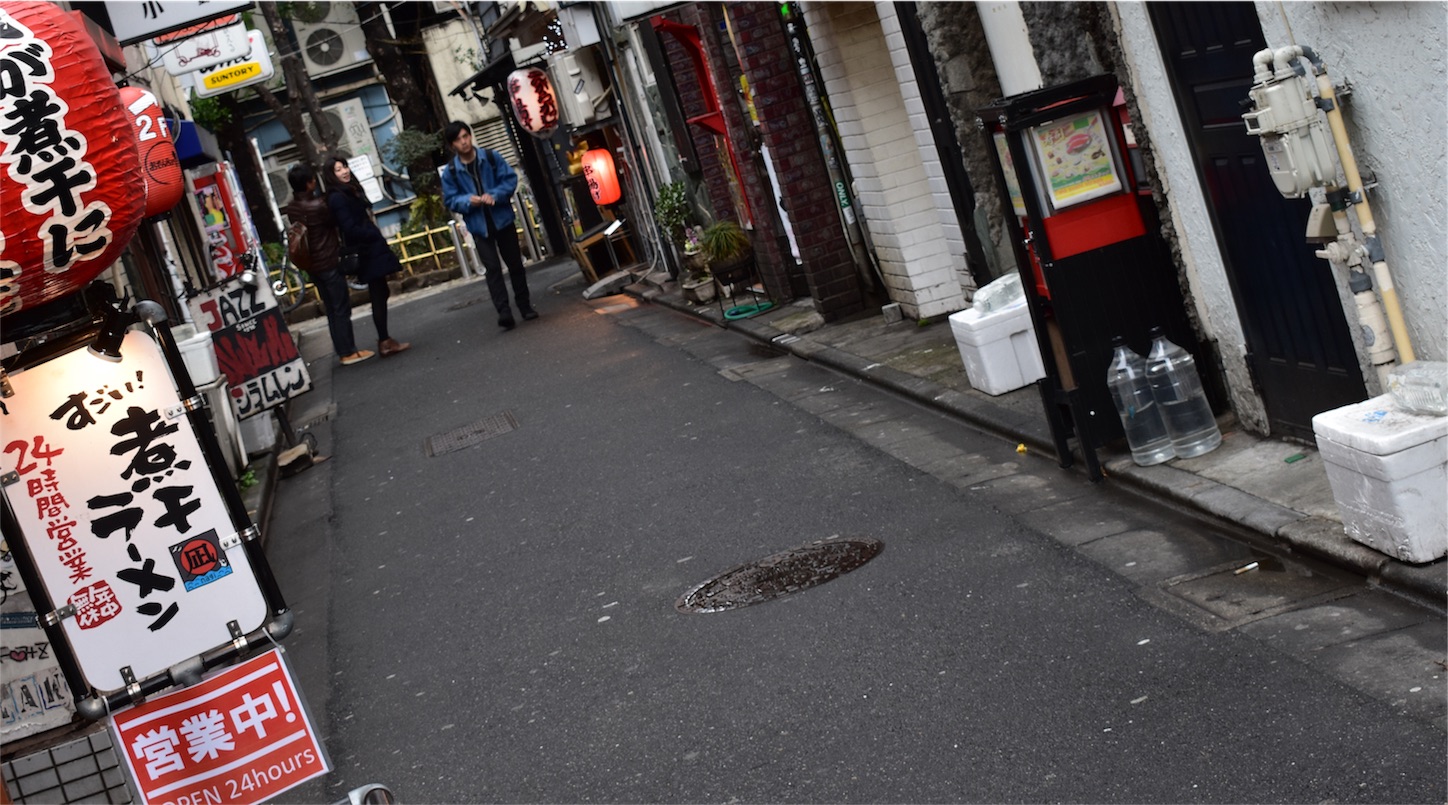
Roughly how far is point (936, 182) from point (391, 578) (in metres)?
5.72

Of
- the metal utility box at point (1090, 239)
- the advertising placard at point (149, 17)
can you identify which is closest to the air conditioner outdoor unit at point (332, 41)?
the advertising placard at point (149, 17)

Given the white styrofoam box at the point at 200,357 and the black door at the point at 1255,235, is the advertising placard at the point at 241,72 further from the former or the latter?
the black door at the point at 1255,235

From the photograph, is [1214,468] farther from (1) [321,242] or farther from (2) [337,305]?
(2) [337,305]

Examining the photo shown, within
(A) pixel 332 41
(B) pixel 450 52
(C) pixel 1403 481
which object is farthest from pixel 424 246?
(C) pixel 1403 481

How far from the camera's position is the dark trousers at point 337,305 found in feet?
61.0

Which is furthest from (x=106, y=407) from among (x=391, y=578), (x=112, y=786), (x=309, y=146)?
(x=309, y=146)

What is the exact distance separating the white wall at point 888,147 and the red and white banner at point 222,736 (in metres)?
8.49

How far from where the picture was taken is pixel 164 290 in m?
17.0

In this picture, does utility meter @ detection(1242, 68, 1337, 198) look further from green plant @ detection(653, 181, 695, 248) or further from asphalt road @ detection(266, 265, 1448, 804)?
green plant @ detection(653, 181, 695, 248)

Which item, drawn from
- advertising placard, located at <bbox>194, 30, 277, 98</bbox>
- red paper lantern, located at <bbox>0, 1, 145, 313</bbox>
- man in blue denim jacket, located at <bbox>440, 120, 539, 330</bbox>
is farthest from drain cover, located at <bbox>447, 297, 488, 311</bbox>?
red paper lantern, located at <bbox>0, 1, 145, 313</bbox>

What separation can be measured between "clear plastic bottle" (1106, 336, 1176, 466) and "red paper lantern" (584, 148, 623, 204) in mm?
15807

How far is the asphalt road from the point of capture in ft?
16.3

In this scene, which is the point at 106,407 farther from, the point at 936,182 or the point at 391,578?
the point at 936,182

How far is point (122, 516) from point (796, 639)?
2.83 m
